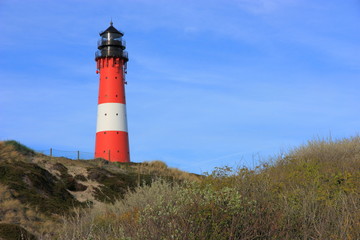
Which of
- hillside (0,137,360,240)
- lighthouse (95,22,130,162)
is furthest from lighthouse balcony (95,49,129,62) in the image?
hillside (0,137,360,240)

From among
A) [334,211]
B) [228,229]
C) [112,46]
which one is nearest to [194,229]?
[228,229]

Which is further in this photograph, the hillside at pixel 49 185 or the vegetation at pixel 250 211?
the hillside at pixel 49 185

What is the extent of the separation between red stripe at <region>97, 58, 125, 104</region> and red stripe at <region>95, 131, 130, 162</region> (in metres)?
3.18

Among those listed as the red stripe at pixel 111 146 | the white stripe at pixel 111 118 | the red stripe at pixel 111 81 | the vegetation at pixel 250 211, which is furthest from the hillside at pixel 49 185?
the red stripe at pixel 111 81

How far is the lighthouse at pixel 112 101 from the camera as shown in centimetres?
3775

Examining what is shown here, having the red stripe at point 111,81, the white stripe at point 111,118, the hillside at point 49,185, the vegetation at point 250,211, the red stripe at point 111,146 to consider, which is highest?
the red stripe at point 111,81

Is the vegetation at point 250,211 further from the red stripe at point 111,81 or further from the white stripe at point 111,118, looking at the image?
the red stripe at point 111,81

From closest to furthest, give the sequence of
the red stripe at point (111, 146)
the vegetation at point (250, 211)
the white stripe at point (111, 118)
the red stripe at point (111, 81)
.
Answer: the vegetation at point (250, 211) → the red stripe at point (111, 146) → the white stripe at point (111, 118) → the red stripe at point (111, 81)

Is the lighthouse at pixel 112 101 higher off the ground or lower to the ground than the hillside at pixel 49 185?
higher

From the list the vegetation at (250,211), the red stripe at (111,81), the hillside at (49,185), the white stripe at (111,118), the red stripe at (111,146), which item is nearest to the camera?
the vegetation at (250,211)

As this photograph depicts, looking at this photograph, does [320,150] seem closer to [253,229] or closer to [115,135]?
[253,229]

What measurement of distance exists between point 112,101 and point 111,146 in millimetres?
4195

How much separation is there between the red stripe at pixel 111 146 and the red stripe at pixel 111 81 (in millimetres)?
3184

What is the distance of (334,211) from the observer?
8.80 meters
